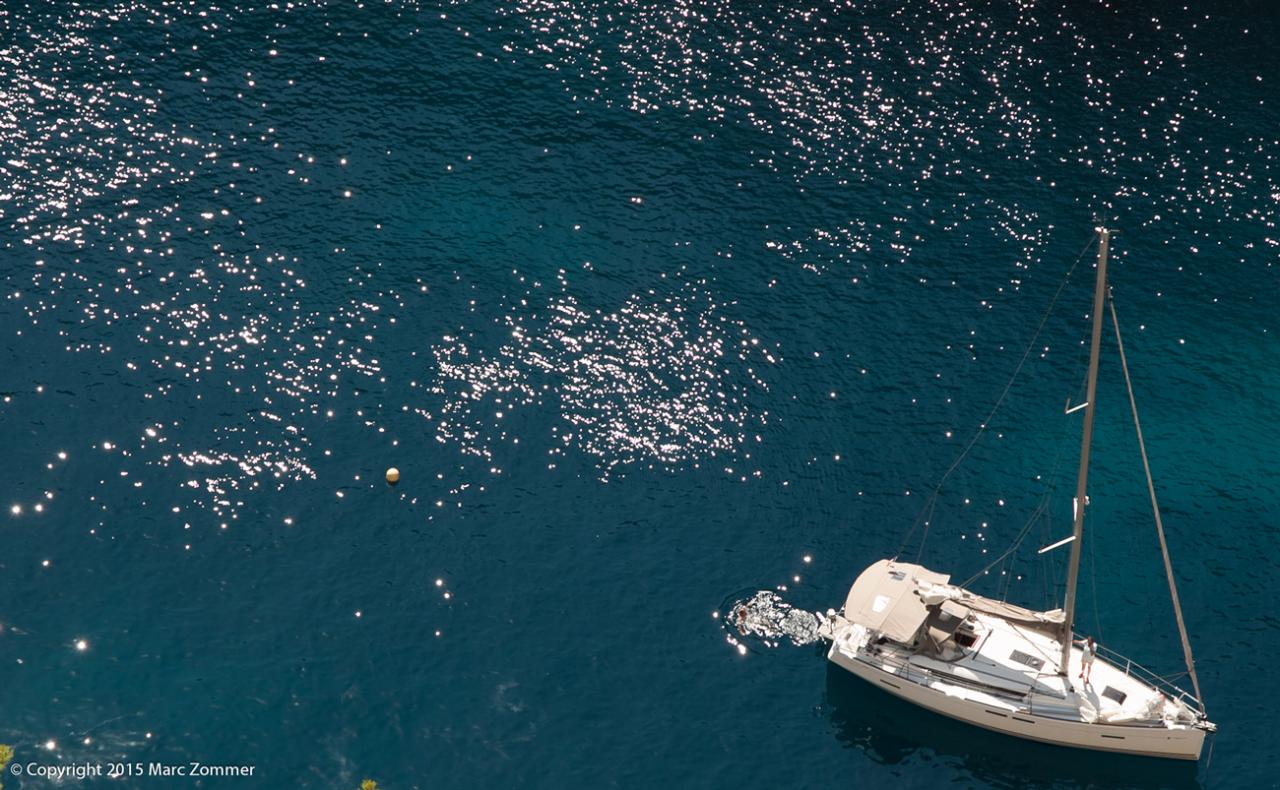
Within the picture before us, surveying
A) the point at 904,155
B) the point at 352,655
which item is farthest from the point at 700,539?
the point at 904,155

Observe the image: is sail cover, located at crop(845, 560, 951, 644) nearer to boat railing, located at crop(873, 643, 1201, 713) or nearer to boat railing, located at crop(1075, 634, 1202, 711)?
boat railing, located at crop(873, 643, 1201, 713)

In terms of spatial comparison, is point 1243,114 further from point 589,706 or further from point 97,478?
point 97,478

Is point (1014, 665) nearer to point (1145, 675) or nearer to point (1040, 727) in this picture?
point (1040, 727)

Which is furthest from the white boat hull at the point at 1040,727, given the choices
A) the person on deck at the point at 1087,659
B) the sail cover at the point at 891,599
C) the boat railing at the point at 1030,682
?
the person on deck at the point at 1087,659

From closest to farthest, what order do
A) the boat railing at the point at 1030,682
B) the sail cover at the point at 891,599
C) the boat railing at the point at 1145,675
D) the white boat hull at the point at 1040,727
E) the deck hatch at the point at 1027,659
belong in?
the white boat hull at the point at 1040,727 → the boat railing at the point at 1030,682 → the sail cover at the point at 891,599 → the deck hatch at the point at 1027,659 → the boat railing at the point at 1145,675

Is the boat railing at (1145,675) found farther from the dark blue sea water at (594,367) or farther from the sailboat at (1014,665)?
the dark blue sea water at (594,367)

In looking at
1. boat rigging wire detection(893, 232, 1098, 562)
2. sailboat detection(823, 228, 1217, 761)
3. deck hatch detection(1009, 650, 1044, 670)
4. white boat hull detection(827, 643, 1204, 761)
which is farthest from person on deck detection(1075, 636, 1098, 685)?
boat rigging wire detection(893, 232, 1098, 562)
